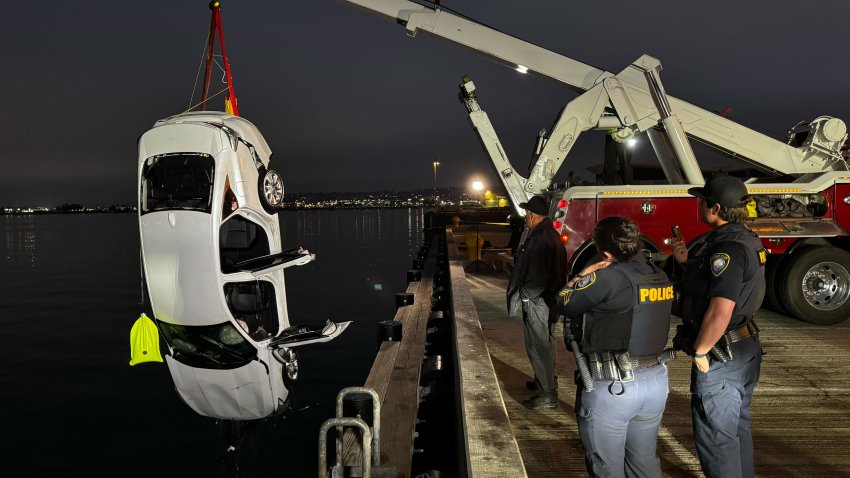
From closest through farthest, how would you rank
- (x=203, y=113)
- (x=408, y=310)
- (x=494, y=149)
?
(x=203, y=113)
(x=408, y=310)
(x=494, y=149)

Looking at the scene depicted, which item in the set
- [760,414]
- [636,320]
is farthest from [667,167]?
[636,320]

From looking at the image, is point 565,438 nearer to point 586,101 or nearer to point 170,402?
point 586,101

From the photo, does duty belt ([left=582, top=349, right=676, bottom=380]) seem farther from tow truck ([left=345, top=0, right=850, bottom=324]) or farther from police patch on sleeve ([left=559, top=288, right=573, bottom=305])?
tow truck ([left=345, top=0, right=850, bottom=324])

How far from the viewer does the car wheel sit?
6.33 m

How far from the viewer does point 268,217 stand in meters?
6.34

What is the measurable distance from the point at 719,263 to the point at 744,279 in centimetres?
17

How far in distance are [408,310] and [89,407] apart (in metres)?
8.14

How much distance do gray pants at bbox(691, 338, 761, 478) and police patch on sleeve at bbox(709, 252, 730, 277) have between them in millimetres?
494

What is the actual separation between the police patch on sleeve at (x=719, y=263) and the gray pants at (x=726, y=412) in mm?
494

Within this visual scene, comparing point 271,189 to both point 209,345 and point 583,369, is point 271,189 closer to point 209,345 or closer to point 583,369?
point 209,345

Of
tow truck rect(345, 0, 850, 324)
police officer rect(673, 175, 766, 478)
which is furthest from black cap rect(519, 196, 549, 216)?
tow truck rect(345, 0, 850, 324)

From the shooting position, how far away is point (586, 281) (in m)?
2.93

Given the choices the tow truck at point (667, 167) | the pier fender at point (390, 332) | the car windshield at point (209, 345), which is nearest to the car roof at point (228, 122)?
the car windshield at point (209, 345)

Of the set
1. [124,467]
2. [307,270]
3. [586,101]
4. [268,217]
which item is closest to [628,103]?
[586,101]
